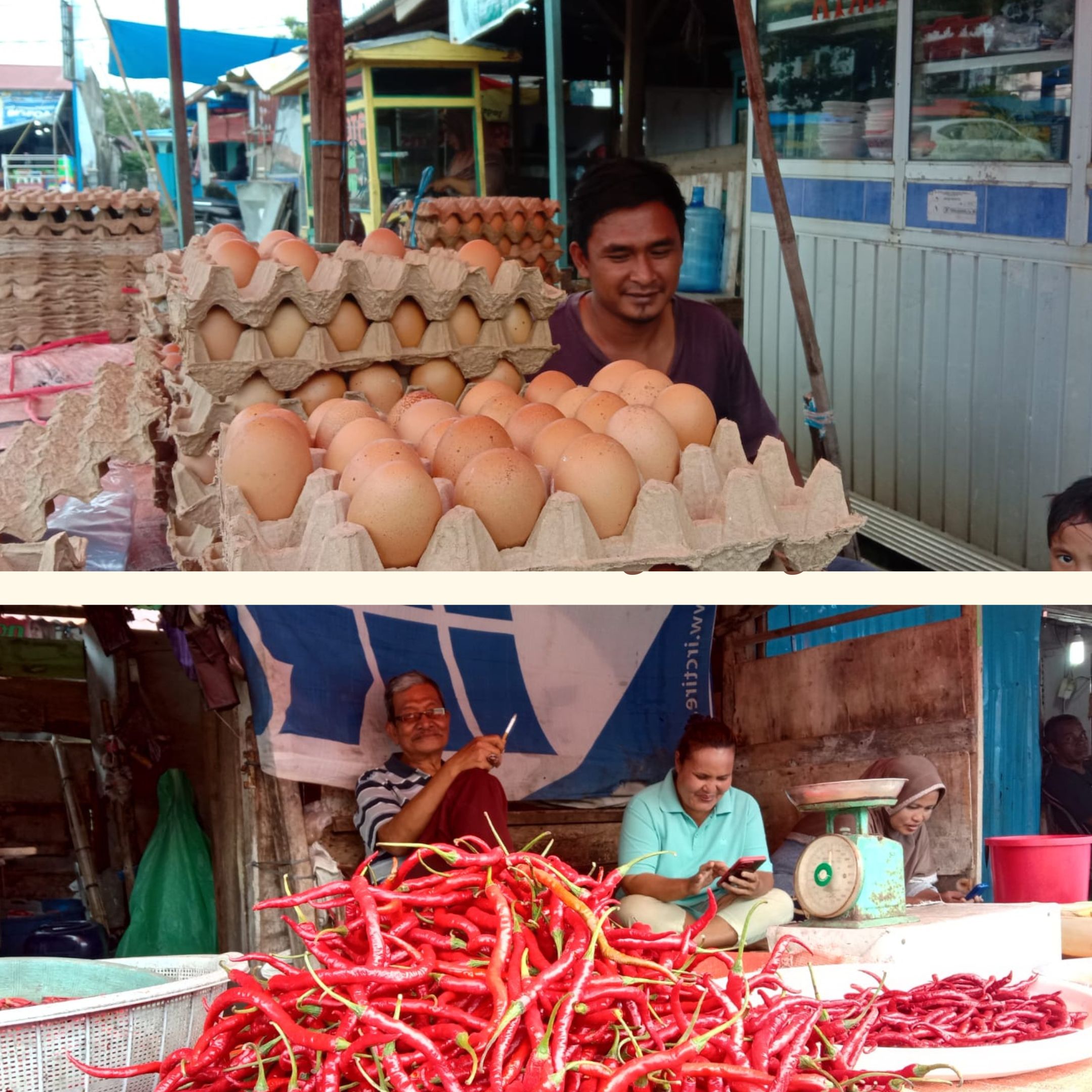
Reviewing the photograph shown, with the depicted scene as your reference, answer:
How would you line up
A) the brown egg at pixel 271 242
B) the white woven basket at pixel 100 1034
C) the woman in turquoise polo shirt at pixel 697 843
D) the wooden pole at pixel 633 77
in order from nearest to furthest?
the white woven basket at pixel 100 1034 → the woman in turquoise polo shirt at pixel 697 843 → the brown egg at pixel 271 242 → the wooden pole at pixel 633 77

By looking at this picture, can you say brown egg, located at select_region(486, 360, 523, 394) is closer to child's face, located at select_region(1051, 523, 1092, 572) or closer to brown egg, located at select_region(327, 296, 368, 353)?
brown egg, located at select_region(327, 296, 368, 353)

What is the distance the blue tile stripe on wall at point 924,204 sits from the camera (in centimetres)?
278

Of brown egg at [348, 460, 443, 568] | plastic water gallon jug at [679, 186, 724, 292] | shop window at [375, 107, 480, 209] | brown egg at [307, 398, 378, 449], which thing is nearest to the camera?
brown egg at [348, 460, 443, 568]

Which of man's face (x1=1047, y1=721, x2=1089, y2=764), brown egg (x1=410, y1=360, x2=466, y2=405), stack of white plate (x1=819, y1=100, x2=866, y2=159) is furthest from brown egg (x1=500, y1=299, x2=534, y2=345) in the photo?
stack of white plate (x1=819, y1=100, x2=866, y2=159)

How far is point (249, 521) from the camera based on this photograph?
5.08 ft

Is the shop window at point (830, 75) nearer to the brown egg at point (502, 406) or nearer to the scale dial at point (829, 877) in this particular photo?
the brown egg at point (502, 406)

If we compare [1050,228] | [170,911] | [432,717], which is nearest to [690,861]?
[432,717]

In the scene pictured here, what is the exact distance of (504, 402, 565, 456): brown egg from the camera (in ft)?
5.74

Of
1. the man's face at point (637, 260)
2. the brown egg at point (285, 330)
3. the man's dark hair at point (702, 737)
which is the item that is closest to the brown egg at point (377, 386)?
the brown egg at point (285, 330)

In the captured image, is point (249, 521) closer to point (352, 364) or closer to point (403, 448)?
point (403, 448)

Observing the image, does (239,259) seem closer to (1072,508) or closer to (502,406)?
(502,406)

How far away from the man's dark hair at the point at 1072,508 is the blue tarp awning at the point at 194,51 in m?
1.89

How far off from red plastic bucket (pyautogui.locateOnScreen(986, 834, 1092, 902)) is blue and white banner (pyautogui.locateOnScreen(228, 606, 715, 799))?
0.70 metres

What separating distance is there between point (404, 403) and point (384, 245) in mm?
495
